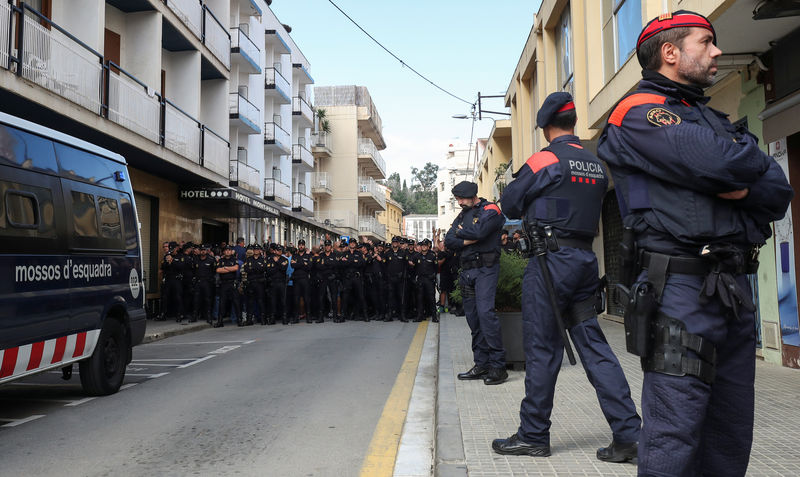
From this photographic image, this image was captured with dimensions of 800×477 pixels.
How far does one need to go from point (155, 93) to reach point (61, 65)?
431 centimetres

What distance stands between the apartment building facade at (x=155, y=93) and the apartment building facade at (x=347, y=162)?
65.5 feet

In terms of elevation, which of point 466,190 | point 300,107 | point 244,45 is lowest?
point 466,190

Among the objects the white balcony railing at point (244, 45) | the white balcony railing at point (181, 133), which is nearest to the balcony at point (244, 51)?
the white balcony railing at point (244, 45)

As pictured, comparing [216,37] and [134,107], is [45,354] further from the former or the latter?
[216,37]

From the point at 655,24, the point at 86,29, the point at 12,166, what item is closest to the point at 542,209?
the point at 655,24

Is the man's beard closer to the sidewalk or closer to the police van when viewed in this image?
the sidewalk

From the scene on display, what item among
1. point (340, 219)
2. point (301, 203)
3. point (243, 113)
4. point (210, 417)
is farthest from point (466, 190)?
point (340, 219)

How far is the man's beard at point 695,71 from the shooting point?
2336 mm

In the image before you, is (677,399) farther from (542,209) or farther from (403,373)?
(403,373)

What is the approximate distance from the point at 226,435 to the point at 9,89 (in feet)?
24.4

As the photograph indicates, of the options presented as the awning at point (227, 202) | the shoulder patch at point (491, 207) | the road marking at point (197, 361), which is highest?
the awning at point (227, 202)

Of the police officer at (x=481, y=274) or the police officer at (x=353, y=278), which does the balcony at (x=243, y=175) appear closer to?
the police officer at (x=353, y=278)

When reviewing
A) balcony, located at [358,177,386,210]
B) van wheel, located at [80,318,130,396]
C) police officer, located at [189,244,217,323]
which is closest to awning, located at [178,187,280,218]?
police officer, located at [189,244,217,323]

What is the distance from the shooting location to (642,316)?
2.21 meters
